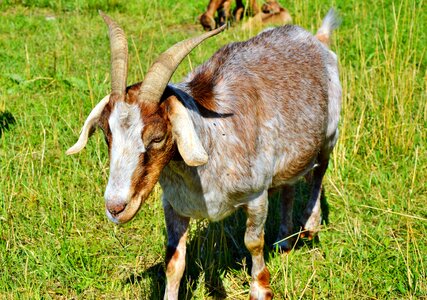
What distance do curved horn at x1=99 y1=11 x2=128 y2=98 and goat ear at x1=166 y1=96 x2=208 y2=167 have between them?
10.3 inches

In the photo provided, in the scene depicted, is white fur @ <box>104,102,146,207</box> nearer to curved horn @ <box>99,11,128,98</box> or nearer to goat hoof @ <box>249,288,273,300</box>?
curved horn @ <box>99,11,128,98</box>

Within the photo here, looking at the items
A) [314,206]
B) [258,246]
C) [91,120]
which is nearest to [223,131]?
[91,120]

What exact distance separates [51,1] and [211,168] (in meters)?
8.21

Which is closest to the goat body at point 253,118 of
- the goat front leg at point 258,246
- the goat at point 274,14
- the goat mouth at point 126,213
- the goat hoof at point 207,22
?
the goat front leg at point 258,246

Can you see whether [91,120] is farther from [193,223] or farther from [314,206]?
[314,206]

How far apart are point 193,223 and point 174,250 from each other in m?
0.96

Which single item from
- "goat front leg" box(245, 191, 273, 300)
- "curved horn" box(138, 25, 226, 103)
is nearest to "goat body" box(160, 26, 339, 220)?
"goat front leg" box(245, 191, 273, 300)

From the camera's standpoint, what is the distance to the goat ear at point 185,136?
367 cm

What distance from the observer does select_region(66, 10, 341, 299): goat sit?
3.63m

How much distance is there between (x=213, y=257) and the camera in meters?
5.21

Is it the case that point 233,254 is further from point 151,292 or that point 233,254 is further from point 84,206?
point 84,206

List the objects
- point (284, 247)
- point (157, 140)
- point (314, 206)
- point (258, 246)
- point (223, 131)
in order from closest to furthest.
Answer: point (157, 140) < point (223, 131) < point (258, 246) < point (284, 247) < point (314, 206)

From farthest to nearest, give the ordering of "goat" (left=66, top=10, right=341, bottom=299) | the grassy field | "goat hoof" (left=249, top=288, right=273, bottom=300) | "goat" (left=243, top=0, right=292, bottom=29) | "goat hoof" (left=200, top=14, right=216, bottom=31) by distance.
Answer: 1. "goat hoof" (left=200, top=14, right=216, bottom=31)
2. "goat" (left=243, top=0, right=292, bottom=29)
3. the grassy field
4. "goat hoof" (left=249, top=288, right=273, bottom=300)
5. "goat" (left=66, top=10, right=341, bottom=299)

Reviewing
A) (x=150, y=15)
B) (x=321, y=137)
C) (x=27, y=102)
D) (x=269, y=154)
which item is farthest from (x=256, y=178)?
(x=150, y=15)
